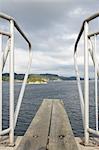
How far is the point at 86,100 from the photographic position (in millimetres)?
5211

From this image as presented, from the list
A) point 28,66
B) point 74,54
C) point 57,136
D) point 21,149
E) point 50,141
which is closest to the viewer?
point 21,149

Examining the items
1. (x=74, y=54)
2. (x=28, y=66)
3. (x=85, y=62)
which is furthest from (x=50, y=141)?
(x=74, y=54)

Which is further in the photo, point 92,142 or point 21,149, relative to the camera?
point 92,142

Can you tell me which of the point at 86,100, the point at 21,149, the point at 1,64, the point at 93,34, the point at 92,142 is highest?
the point at 93,34

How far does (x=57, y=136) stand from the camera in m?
3.87

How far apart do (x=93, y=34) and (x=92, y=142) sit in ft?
6.01

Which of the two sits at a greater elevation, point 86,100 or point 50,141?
point 86,100

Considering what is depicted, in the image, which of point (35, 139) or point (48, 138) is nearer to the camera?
point (35, 139)

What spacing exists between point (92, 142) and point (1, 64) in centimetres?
206

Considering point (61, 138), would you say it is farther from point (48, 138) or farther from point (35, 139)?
point (35, 139)

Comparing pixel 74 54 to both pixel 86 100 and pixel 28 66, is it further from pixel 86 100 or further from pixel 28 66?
pixel 86 100

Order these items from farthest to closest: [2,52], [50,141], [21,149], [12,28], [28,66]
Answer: [28,66]
[12,28]
[2,52]
[50,141]
[21,149]

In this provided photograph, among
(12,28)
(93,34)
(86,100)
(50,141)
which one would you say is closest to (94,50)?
(93,34)

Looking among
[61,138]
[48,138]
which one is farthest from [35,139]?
[61,138]
